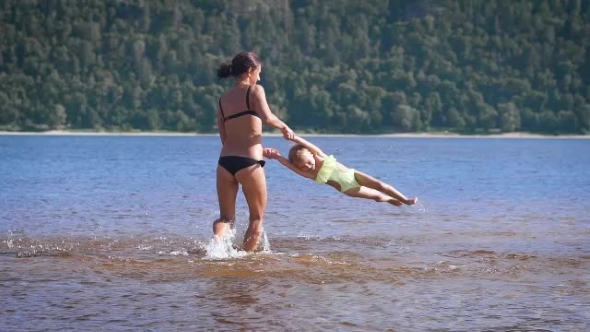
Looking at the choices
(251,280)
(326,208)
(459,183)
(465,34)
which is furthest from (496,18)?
(251,280)

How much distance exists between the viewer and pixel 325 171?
431 inches

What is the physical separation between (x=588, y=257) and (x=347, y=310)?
459 centimetres

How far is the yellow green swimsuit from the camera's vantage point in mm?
10945

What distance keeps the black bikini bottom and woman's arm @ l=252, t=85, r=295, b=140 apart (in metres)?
0.45

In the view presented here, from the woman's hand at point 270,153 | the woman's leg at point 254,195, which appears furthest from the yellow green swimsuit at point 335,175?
the woman's leg at point 254,195

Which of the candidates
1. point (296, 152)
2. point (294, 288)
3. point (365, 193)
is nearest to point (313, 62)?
point (365, 193)

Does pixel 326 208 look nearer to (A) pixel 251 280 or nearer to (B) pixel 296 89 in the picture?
(A) pixel 251 280

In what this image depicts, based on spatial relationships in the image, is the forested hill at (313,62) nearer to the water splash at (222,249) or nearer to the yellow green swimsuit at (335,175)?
the yellow green swimsuit at (335,175)

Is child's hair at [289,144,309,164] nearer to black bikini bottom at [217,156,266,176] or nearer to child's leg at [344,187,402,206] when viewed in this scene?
black bikini bottom at [217,156,266,176]

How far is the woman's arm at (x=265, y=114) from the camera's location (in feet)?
32.8

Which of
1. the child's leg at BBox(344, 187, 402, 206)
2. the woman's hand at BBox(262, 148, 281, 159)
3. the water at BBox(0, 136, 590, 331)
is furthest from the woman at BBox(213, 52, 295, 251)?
the child's leg at BBox(344, 187, 402, 206)

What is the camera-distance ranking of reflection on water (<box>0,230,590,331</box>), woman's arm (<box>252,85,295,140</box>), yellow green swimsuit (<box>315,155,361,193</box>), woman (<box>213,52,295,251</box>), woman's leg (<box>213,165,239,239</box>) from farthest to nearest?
yellow green swimsuit (<box>315,155,361,193</box>) → woman's leg (<box>213,165,239,239</box>) → woman (<box>213,52,295,251</box>) → woman's arm (<box>252,85,295,140</box>) → reflection on water (<box>0,230,590,331</box>)

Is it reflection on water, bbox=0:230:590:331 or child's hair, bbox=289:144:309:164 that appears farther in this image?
child's hair, bbox=289:144:309:164

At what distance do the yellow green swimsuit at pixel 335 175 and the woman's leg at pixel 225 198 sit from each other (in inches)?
35.9
